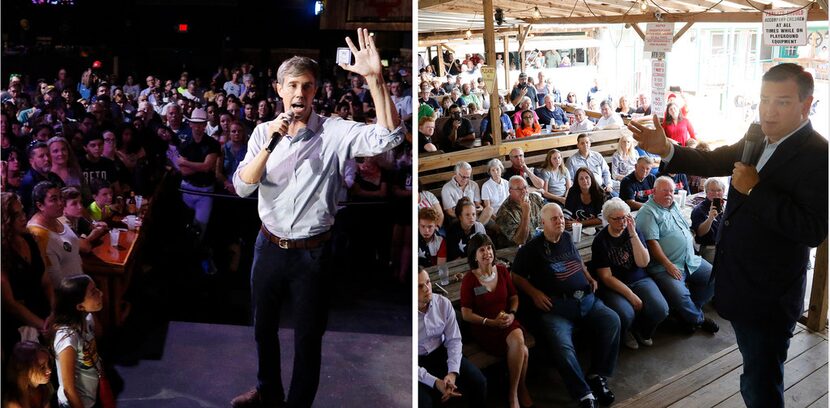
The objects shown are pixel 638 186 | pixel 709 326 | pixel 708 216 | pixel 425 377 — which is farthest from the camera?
pixel 638 186

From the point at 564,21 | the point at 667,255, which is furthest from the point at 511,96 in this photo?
the point at 667,255

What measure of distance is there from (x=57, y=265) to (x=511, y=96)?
7.18 m

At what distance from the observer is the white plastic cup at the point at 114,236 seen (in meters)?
2.89

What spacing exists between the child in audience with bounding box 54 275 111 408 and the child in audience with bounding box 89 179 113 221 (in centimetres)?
23

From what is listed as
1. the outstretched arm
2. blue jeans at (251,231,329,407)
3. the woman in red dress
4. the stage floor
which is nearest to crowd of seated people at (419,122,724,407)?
the woman in red dress

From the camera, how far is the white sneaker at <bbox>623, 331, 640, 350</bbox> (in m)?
3.84

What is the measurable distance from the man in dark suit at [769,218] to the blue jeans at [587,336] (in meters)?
0.64

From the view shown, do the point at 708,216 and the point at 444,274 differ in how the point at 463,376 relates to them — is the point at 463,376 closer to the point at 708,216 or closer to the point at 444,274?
the point at 444,274

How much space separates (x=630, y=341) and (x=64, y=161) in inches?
102

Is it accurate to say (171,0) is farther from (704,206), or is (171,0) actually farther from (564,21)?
(564,21)

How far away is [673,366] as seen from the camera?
11.9 feet

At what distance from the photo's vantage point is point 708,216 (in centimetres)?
427

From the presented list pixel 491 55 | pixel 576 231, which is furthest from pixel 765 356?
pixel 491 55

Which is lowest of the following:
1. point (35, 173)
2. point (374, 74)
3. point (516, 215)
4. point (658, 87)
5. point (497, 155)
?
point (516, 215)
